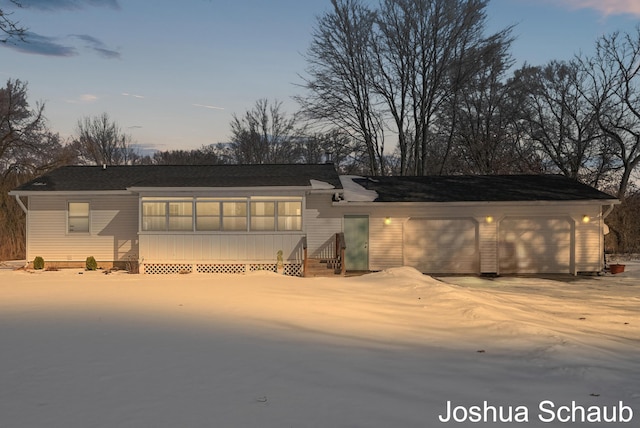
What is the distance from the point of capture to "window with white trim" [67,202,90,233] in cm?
1845

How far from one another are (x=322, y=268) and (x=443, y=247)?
466cm

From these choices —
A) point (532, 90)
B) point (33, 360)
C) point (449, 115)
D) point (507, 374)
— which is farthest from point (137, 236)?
point (532, 90)

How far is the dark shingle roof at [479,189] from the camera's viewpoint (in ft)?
58.6

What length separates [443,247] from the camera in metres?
18.1

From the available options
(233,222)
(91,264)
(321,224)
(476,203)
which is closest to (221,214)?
(233,222)

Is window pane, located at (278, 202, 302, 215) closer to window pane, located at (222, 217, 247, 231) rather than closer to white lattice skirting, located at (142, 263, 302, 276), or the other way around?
window pane, located at (222, 217, 247, 231)

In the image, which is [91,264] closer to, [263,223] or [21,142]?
[263,223]

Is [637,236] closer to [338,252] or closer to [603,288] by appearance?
[603,288]

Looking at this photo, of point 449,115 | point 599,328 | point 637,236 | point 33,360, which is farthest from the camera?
point 449,115

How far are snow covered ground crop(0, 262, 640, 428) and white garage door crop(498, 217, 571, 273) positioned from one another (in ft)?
22.0

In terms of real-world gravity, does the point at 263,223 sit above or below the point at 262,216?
below

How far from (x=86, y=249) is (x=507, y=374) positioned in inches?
658

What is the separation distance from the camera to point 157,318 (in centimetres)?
855

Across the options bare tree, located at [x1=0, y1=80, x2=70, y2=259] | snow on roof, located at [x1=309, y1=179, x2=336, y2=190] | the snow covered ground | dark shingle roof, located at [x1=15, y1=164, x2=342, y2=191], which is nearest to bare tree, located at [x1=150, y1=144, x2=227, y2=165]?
bare tree, located at [x1=0, y1=80, x2=70, y2=259]
